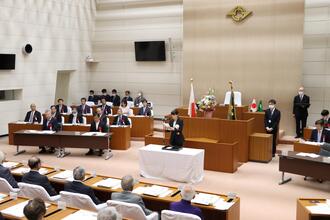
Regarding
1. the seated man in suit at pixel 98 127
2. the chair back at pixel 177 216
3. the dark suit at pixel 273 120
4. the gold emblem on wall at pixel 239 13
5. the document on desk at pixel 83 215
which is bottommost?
the document on desk at pixel 83 215

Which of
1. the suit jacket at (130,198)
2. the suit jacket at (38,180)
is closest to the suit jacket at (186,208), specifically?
the suit jacket at (130,198)

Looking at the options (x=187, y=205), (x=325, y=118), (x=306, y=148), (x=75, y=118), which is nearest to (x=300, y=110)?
(x=325, y=118)

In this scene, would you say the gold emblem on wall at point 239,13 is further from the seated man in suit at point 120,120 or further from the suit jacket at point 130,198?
the suit jacket at point 130,198

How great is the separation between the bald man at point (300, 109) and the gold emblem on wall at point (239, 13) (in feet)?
12.1

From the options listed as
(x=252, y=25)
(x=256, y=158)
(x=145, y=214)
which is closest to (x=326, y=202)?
(x=145, y=214)

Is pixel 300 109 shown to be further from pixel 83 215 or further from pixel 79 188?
pixel 83 215

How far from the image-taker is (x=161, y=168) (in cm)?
1009

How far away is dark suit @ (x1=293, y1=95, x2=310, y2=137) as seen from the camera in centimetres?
1477

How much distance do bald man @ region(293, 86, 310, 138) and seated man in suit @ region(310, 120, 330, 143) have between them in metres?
3.99

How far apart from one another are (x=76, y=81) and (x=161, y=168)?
11.2 metres

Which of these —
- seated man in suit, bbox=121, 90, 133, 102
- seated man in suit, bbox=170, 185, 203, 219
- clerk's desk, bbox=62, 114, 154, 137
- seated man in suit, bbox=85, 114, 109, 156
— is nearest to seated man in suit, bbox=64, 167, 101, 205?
seated man in suit, bbox=170, 185, 203, 219

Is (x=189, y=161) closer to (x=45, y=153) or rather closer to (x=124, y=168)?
(x=124, y=168)

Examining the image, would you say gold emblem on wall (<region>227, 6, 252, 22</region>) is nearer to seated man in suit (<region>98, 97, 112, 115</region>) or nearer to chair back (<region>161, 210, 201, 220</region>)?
seated man in suit (<region>98, 97, 112, 115</region>)

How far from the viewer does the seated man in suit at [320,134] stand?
34.9 ft
